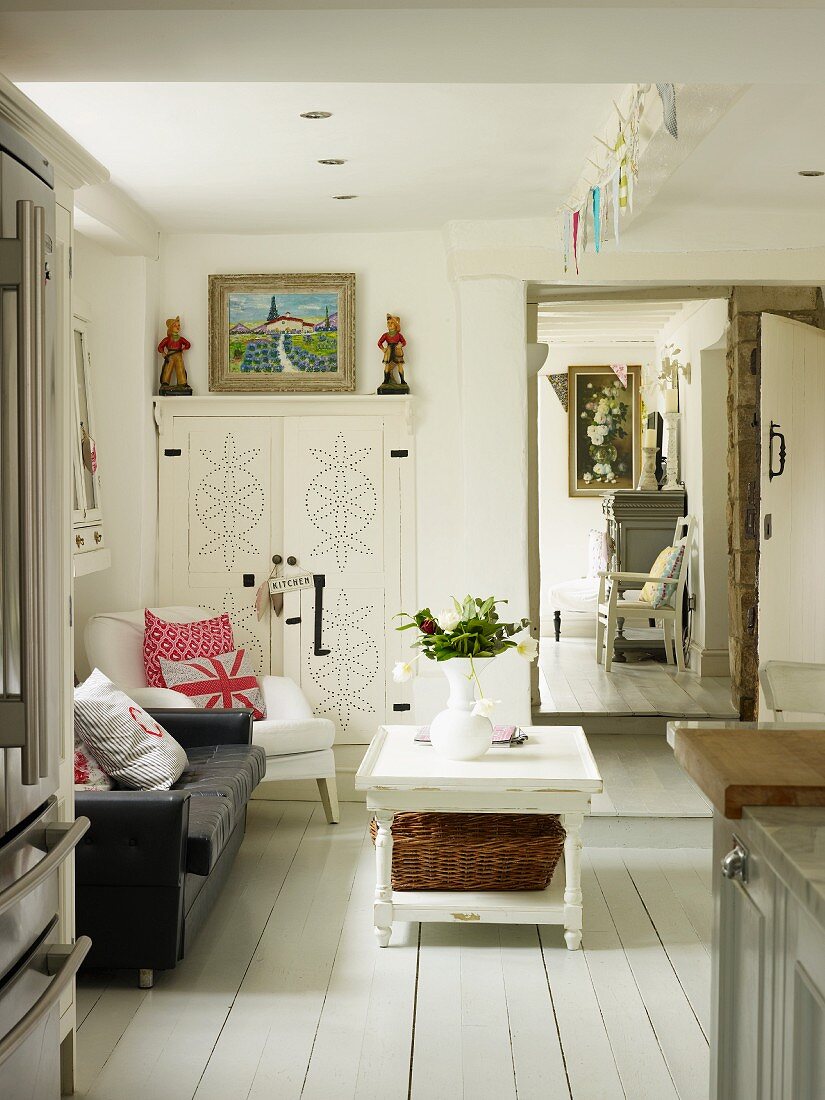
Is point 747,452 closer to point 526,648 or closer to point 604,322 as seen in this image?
point 526,648

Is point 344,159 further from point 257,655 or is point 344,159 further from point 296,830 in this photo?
point 296,830

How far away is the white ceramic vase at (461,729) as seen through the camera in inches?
147

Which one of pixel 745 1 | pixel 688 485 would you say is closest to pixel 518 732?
pixel 745 1

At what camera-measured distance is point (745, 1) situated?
7.41 feet

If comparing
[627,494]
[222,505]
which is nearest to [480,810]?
[222,505]

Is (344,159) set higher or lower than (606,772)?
higher

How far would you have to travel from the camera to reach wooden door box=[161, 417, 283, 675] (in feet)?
18.1

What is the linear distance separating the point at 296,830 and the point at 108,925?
1702 millimetres

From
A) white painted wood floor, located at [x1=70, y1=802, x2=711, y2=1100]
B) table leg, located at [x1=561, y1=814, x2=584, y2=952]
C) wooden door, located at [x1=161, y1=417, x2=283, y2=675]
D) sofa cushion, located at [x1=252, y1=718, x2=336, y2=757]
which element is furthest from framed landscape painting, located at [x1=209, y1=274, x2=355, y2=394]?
table leg, located at [x1=561, y1=814, x2=584, y2=952]

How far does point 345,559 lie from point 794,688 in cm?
261

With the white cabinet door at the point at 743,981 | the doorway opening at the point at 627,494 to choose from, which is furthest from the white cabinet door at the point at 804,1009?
the doorway opening at the point at 627,494

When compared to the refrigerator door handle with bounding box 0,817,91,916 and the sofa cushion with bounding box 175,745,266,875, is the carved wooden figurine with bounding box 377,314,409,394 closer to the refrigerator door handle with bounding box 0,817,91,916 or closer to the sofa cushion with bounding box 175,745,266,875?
the sofa cushion with bounding box 175,745,266,875

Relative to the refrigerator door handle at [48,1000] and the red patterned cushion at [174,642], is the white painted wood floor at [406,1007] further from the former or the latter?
the red patterned cushion at [174,642]

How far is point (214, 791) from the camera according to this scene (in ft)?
12.3
